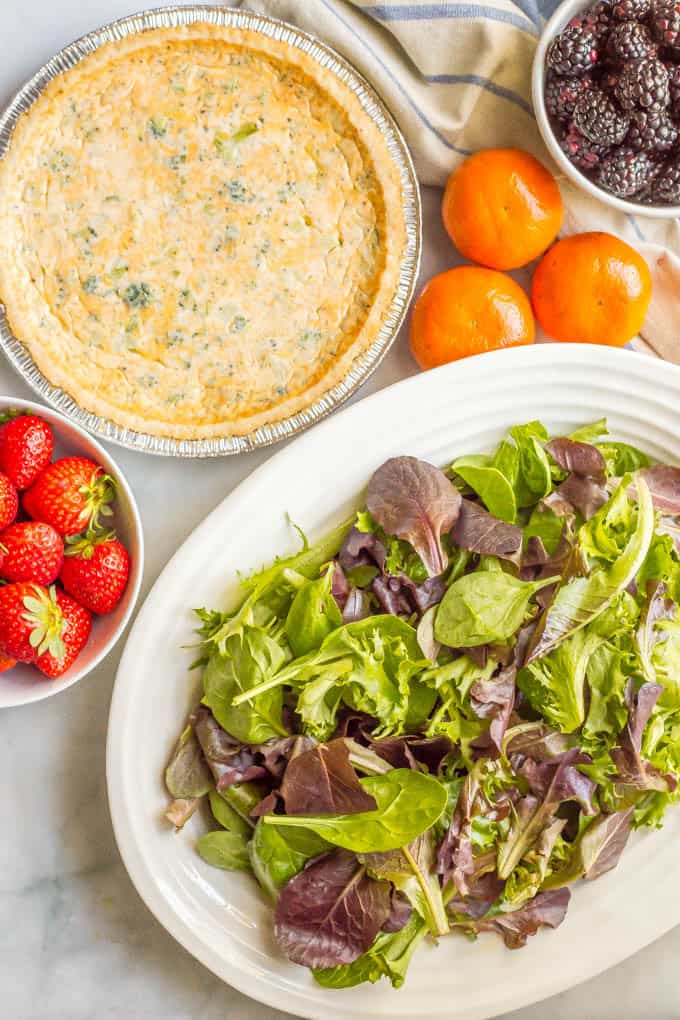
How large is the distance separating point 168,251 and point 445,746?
869mm

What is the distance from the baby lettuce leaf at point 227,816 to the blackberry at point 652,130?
1158 mm

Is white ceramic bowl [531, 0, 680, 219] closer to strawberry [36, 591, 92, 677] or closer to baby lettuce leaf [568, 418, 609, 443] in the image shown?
baby lettuce leaf [568, 418, 609, 443]

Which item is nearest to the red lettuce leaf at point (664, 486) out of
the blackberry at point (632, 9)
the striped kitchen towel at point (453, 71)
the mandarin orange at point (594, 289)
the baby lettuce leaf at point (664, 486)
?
the baby lettuce leaf at point (664, 486)

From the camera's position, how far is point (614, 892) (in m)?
1.60

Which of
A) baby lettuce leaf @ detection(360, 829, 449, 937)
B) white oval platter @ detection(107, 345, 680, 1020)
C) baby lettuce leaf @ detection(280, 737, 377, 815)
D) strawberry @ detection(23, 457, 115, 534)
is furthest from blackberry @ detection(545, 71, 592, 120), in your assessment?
baby lettuce leaf @ detection(360, 829, 449, 937)

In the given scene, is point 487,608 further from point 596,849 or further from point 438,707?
point 596,849

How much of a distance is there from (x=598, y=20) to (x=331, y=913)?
1.37 meters

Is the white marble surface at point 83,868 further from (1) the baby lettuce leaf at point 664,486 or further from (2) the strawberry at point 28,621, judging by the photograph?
(1) the baby lettuce leaf at point 664,486

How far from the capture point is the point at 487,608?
1.38m

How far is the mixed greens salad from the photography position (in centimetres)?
138

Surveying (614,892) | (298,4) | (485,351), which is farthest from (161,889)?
(298,4)

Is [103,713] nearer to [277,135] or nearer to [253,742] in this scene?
[253,742]

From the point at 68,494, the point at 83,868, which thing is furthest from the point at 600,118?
the point at 83,868

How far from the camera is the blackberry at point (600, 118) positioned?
4.50 ft
